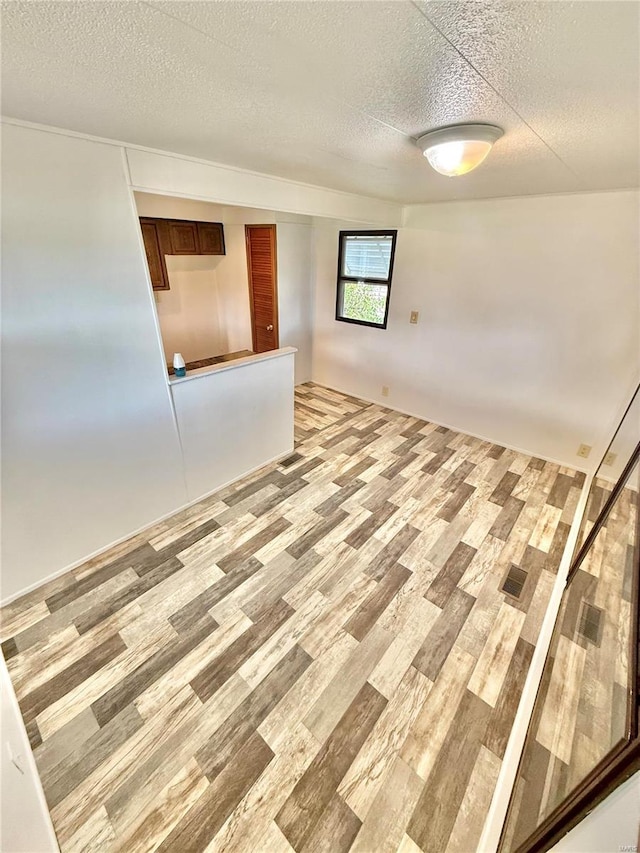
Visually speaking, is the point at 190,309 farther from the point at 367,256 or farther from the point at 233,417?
the point at 233,417

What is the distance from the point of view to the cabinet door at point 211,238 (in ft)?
13.4

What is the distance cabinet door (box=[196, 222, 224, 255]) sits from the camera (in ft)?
13.4

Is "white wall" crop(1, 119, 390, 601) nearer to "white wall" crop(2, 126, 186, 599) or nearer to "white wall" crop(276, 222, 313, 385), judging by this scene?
"white wall" crop(2, 126, 186, 599)

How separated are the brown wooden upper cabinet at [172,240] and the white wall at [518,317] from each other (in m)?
1.39

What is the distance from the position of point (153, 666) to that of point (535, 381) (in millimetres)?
3516

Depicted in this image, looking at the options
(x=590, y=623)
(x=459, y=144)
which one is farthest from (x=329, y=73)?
(x=590, y=623)

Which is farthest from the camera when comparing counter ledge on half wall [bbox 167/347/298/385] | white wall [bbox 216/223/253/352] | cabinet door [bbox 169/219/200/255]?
white wall [bbox 216/223/253/352]

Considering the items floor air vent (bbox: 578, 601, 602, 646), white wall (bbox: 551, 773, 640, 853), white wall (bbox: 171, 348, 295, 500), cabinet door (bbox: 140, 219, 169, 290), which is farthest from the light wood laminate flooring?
cabinet door (bbox: 140, 219, 169, 290)

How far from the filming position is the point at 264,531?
2336 mm

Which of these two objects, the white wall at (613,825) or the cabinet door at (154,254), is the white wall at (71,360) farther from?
the white wall at (613,825)

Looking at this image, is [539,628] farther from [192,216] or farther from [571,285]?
[192,216]

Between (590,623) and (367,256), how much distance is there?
3.79 meters

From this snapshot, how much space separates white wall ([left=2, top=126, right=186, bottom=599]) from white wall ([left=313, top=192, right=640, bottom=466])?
8.90ft

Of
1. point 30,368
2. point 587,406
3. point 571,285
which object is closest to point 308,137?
point 30,368
